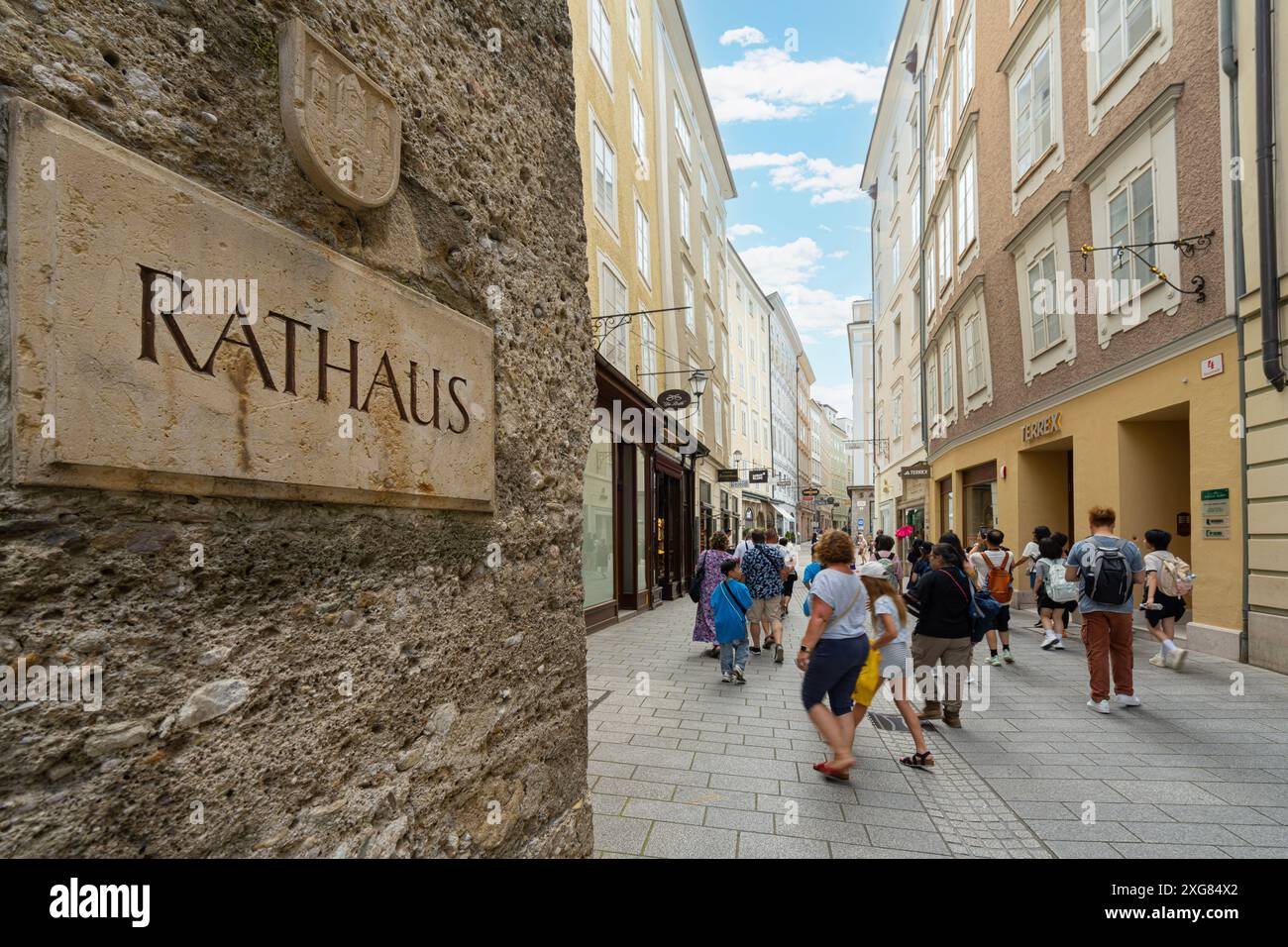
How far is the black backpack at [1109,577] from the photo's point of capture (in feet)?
18.7

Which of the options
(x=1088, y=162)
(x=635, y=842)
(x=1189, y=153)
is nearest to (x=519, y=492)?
(x=635, y=842)

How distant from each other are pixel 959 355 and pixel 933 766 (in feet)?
50.4

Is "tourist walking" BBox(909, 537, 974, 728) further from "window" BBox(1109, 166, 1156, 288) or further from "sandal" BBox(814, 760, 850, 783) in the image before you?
"window" BBox(1109, 166, 1156, 288)

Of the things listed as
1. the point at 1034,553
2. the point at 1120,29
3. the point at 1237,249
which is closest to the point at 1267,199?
the point at 1237,249

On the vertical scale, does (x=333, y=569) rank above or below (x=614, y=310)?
below

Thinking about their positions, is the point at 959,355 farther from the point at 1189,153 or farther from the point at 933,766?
the point at 933,766

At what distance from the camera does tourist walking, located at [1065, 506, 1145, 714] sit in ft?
18.8

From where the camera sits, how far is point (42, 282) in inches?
47.4

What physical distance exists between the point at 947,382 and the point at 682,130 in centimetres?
1099

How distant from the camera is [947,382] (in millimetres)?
19141

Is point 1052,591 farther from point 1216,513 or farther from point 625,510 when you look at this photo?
point 625,510

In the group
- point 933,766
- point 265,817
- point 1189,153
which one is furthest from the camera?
point 1189,153

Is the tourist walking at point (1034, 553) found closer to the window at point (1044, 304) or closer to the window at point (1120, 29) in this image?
the window at point (1044, 304)

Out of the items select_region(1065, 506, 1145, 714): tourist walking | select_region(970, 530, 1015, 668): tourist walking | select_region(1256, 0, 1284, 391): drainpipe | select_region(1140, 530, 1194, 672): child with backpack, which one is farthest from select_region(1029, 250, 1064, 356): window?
select_region(1065, 506, 1145, 714): tourist walking
